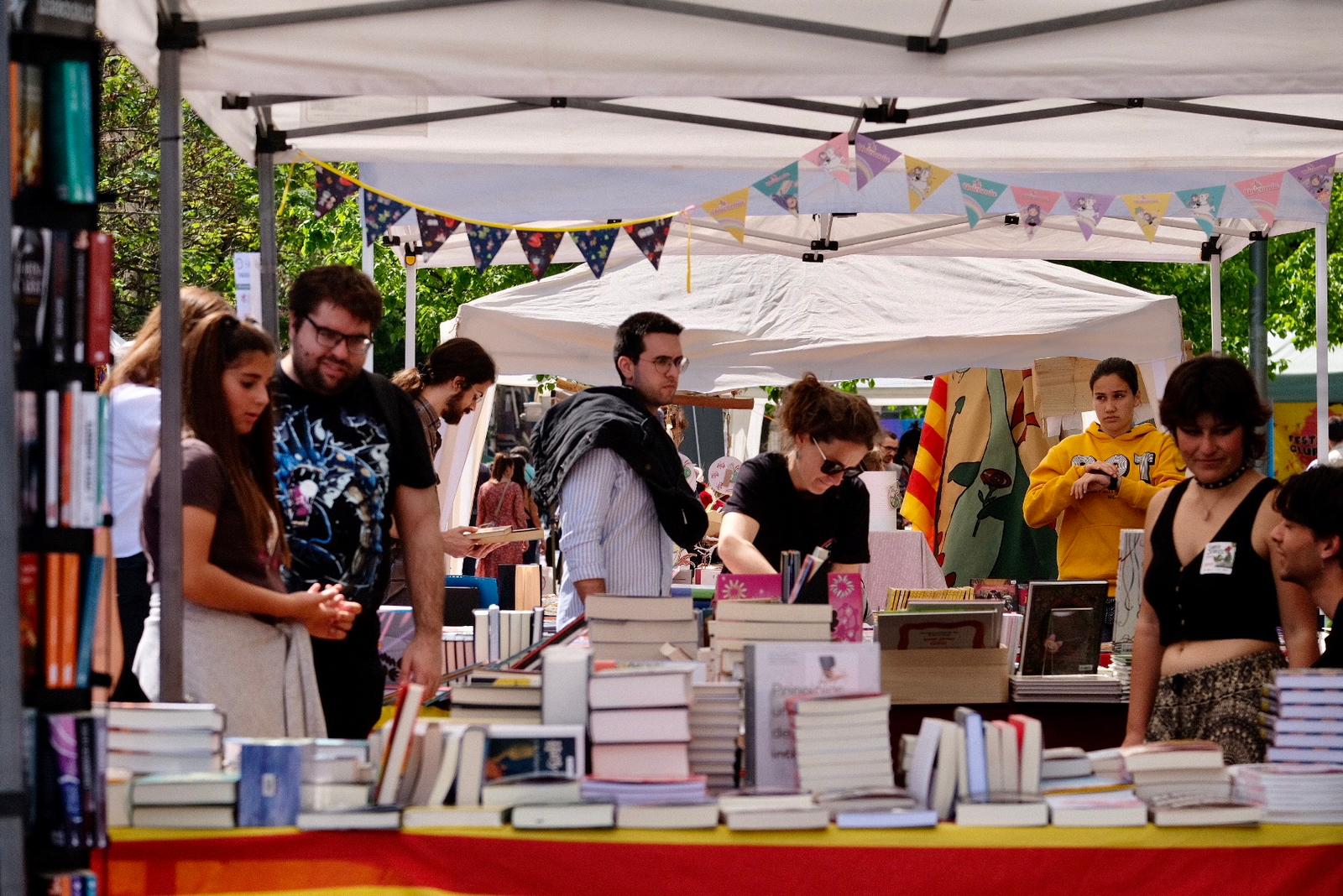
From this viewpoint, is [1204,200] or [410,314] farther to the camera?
[410,314]

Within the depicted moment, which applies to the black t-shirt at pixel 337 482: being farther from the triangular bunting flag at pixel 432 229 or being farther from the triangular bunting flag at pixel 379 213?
the triangular bunting flag at pixel 432 229

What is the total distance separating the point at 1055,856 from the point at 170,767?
4.93 ft

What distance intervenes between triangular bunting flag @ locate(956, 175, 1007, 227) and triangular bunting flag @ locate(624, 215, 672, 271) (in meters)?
1.58

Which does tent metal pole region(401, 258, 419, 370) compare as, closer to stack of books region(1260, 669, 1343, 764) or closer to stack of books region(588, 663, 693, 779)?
stack of books region(588, 663, 693, 779)

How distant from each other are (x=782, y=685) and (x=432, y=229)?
4.22 meters

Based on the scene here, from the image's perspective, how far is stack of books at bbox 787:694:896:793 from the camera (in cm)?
253

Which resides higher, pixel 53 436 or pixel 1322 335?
pixel 1322 335

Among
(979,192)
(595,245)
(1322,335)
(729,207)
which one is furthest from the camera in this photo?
(595,245)

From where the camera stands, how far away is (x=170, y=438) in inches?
111

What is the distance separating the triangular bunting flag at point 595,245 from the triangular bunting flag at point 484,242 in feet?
1.25

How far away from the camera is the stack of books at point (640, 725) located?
2.51m

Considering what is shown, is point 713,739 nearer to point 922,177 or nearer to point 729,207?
point 922,177

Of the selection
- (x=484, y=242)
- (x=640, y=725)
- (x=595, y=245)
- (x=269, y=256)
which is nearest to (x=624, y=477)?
(x=269, y=256)

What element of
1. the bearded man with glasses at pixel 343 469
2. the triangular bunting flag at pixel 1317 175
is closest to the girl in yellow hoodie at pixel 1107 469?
the triangular bunting flag at pixel 1317 175
